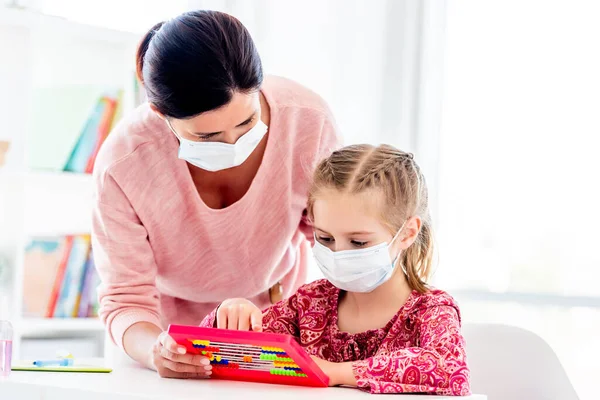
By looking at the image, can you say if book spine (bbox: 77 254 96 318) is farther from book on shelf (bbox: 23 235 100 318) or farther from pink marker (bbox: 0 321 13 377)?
pink marker (bbox: 0 321 13 377)

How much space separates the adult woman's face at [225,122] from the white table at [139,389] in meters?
0.41

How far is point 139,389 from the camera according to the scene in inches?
42.6

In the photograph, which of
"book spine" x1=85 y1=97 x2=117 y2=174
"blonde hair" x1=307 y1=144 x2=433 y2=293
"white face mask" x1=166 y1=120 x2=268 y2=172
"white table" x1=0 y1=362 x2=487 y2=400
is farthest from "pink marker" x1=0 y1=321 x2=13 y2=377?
"book spine" x1=85 y1=97 x2=117 y2=174

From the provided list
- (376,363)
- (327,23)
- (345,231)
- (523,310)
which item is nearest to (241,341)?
(376,363)

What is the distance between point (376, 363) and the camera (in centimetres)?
115

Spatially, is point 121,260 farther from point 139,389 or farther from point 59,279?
point 59,279

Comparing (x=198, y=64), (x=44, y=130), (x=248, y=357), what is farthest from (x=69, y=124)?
(x=248, y=357)

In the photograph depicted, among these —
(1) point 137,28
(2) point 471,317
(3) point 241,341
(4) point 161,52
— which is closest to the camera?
(3) point 241,341

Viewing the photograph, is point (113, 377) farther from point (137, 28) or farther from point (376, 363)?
point (137, 28)

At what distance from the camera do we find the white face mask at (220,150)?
1407 mm

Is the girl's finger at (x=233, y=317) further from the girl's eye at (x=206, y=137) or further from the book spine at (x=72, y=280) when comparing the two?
the book spine at (x=72, y=280)

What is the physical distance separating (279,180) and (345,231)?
0.27m

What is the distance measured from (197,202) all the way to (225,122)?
0.25 m

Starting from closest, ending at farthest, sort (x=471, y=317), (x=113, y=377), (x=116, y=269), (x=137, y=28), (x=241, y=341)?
(x=241, y=341)
(x=113, y=377)
(x=116, y=269)
(x=471, y=317)
(x=137, y=28)
